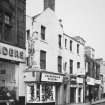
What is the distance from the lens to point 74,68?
3294 centimetres

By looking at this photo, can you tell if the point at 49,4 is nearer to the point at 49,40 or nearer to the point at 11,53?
the point at 49,40

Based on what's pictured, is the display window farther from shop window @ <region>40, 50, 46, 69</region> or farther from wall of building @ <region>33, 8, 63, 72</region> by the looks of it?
wall of building @ <region>33, 8, 63, 72</region>

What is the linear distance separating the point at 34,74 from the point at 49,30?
6964 millimetres

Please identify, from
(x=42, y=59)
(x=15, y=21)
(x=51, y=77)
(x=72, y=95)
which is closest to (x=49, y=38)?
(x=42, y=59)

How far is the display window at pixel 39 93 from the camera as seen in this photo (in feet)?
71.5

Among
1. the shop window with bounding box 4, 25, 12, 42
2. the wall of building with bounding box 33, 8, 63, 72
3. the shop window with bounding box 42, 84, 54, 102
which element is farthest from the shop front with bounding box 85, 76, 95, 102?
the shop window with bounding box 4, 25, 12, 42

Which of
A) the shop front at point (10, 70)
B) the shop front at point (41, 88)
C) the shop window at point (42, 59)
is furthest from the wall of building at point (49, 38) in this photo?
the shop front at point (10, 70)

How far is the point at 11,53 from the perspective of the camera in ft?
55.4

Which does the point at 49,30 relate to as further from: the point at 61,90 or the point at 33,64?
the point at 61,90

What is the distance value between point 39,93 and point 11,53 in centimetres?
725

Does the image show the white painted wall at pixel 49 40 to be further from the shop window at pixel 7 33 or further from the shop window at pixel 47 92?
the shop window at pixel 7 33

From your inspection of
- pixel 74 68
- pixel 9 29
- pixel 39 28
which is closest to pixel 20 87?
pixel 9 29

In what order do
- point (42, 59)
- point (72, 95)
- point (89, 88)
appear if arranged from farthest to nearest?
point (89, 88), point (72, 95), point (42, 59)

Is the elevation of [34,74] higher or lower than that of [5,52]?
lower
